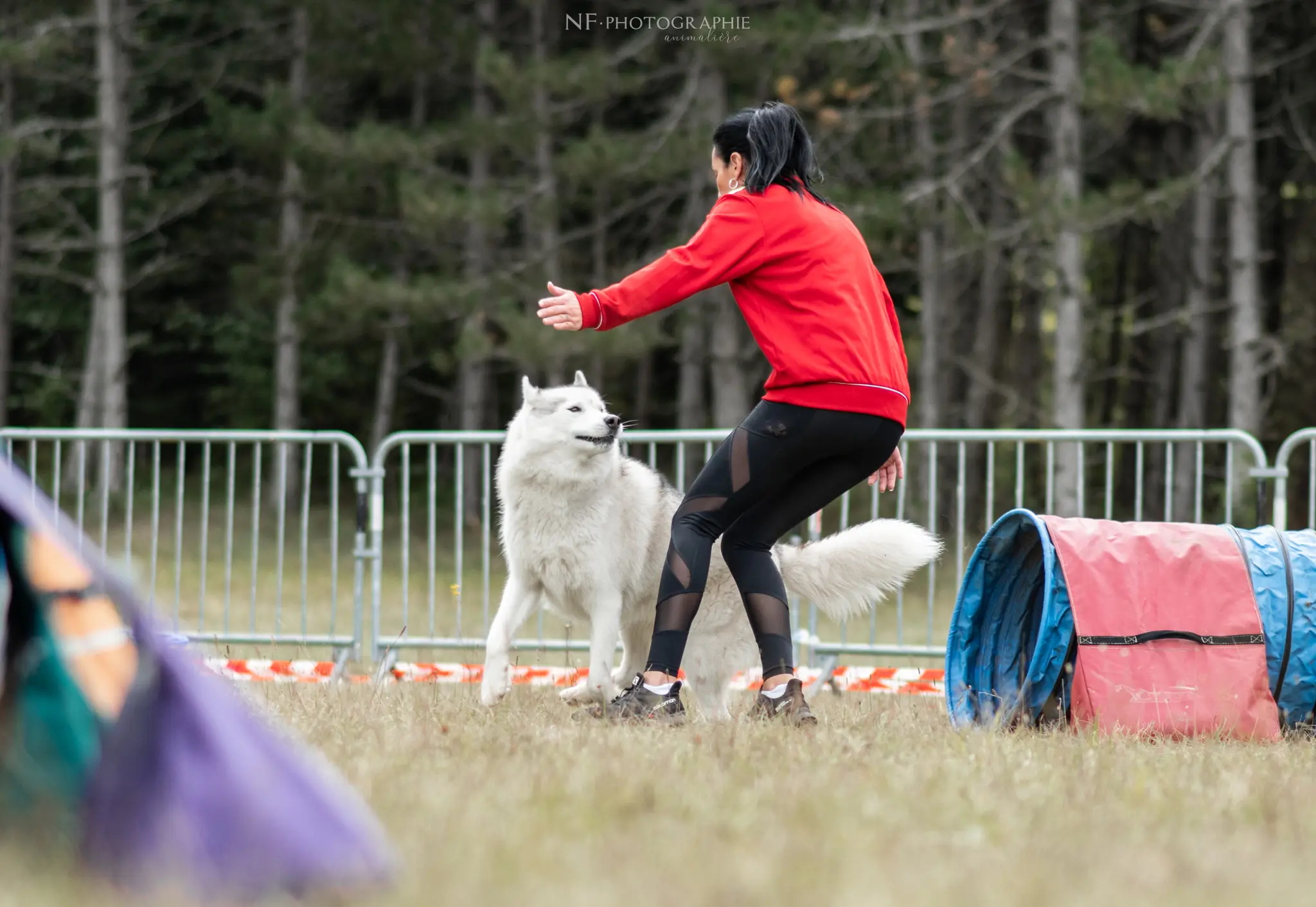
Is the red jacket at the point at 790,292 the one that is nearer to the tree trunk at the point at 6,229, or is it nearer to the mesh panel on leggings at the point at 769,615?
the mesh panel on leggings at the point at 769,615

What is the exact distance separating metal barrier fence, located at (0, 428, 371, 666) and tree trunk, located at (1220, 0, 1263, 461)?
958cm

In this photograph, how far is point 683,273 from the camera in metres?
4.44

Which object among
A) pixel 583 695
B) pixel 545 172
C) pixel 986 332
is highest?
pixel 545 172

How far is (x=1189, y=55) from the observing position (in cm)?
1361

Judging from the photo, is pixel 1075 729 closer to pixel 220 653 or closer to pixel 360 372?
pixel 220 653

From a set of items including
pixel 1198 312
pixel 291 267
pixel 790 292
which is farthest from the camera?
pixel 291 267

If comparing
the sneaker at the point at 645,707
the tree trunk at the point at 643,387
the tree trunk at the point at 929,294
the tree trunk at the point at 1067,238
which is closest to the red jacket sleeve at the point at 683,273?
the sneaker at the point at 645,707

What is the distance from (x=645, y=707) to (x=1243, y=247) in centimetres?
1250

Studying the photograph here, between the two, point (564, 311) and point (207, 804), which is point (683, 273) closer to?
point (564, 311)

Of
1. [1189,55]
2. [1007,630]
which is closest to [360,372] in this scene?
[1189,55]

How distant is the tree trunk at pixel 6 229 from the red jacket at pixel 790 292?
62.5ft

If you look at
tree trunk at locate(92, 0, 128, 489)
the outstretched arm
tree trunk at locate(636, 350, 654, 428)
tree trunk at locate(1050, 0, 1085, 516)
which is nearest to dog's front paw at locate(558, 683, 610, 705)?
the outstretched arm

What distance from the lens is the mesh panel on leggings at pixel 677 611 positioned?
15.5ft

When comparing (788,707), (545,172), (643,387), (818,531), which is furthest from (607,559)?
(643,387)
